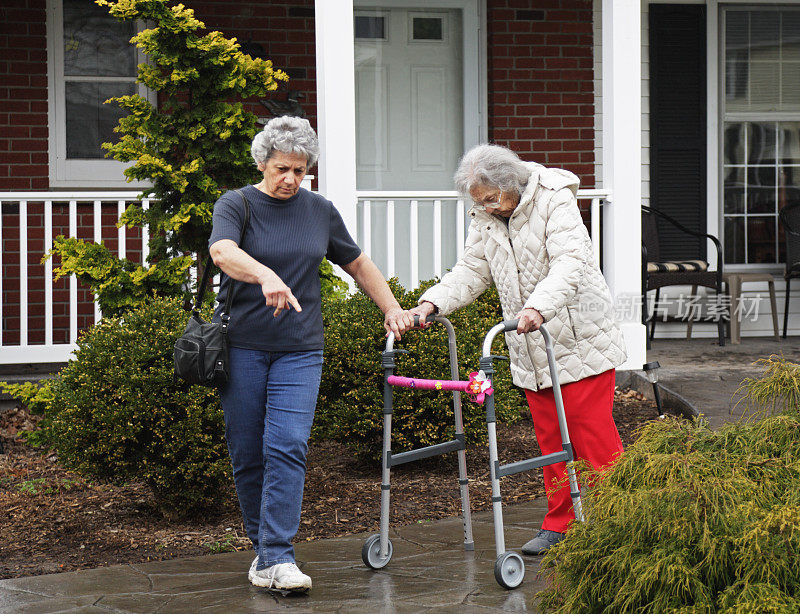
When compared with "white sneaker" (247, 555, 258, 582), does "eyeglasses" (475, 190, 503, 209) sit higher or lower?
higher

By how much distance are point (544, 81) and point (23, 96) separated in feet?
15.2

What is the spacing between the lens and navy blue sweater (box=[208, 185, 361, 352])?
391cm

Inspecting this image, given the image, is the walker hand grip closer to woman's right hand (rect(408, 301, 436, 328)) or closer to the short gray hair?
woman's right hand (rect(408, 301, 436, 328))

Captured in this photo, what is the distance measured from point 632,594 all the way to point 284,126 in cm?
220

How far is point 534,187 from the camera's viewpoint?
411 cm

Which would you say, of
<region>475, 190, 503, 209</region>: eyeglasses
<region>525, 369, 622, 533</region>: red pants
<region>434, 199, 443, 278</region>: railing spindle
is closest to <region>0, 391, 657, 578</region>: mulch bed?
<region>525, 369, 622, 533</region>: red pants

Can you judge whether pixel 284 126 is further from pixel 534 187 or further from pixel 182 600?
pixel 182 600

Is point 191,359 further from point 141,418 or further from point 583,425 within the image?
point 583,425

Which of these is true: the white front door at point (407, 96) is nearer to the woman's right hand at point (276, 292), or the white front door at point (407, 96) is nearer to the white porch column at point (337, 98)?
the white porch column at point (337, 98)

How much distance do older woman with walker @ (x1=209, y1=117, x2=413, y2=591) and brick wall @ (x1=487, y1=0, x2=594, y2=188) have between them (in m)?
5.67

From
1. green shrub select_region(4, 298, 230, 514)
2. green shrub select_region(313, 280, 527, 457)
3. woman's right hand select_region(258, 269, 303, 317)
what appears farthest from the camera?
green shrub select_region(313, 280, 527, 457)

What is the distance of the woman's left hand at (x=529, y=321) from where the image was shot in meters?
3.83

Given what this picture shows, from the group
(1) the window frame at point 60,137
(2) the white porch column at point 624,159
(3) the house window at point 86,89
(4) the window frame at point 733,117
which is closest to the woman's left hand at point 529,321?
(2) the white porch column at point 624,159

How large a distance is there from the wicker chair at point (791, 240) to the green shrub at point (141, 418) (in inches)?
250
